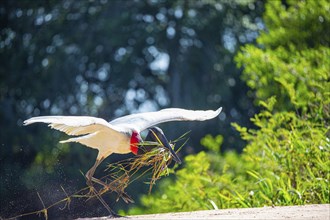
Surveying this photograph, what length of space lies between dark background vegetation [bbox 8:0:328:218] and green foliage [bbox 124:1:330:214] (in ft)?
26.3

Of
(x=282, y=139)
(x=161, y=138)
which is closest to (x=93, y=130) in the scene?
(x=161, y=138)

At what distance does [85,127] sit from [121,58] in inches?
629

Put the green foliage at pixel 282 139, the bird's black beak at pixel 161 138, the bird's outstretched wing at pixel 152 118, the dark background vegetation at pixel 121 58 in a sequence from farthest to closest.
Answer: the dark background vegetation at pixel 121 58, the green foliage at pixel 282 139, the bird's outstretched wing at pixel 152 118, the bird's black beak at pixel 161 138

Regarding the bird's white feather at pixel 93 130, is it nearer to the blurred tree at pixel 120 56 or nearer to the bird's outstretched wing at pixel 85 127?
the bird's outstretched wing at pixel 85 127

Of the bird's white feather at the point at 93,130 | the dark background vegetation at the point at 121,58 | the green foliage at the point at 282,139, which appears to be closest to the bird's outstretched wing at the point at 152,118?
the bird's white feather at the point at 93,130

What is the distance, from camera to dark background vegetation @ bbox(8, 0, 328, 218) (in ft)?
74.2

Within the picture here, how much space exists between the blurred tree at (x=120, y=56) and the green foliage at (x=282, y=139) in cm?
816

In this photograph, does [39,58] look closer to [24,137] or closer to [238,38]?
[24,137]

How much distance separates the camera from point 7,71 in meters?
23.7

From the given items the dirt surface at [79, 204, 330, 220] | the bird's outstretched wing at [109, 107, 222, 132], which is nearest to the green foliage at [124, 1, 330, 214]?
the bird's outstretched wing at [109, 107, 222, 132]

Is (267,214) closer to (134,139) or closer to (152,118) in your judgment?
(134,139)

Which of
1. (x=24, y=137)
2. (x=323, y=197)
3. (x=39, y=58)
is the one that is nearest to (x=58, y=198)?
(x=323, y=197)

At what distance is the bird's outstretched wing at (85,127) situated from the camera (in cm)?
736

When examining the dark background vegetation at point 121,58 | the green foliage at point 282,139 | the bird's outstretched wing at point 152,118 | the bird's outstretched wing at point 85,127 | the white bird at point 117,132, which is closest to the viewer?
the bird's outstretched wing at point 85,127
